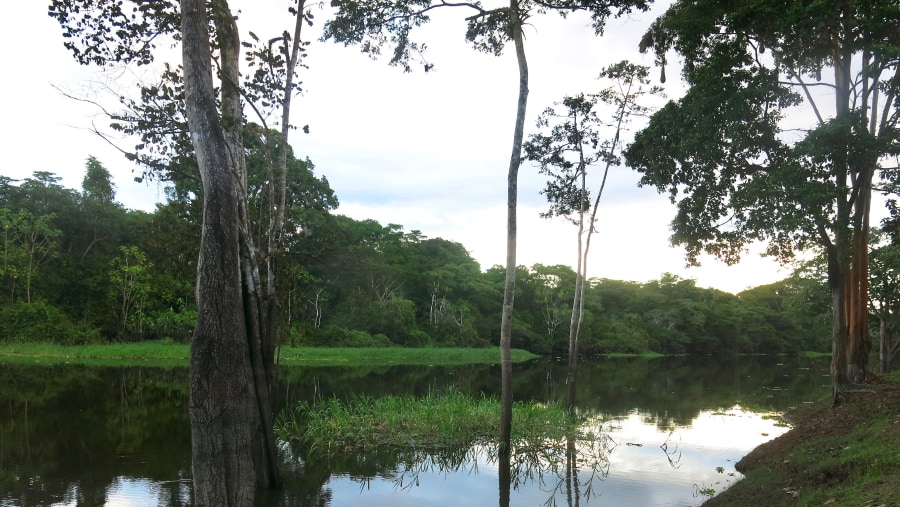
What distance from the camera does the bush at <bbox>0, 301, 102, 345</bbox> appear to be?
32688 mm

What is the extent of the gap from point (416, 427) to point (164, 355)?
2696 centimetres

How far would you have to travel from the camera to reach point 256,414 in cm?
823

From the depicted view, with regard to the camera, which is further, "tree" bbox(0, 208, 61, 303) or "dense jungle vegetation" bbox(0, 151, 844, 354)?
"tree" bbox(0, 208, 61, 303)

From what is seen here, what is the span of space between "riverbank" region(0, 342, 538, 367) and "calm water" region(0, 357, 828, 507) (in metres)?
11.2

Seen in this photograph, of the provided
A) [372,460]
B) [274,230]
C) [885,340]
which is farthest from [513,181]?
[885,340]

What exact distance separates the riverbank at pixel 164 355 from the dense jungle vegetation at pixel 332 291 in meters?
1.43

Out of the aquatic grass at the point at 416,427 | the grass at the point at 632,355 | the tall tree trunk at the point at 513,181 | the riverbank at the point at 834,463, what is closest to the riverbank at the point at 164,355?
the grass at the point at 632,355

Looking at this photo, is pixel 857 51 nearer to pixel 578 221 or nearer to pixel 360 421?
pixel 578 221

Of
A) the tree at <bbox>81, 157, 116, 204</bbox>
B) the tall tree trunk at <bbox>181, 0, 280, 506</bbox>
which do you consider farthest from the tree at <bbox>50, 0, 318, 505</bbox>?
the tree at <bbox>81, 157, 116, 204</bbox>

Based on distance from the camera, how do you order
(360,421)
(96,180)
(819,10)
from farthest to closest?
(96,180) → (360,421) → (819,10)

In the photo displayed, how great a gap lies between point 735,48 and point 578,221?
8.02 m

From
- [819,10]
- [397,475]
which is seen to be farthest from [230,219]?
[819,10]

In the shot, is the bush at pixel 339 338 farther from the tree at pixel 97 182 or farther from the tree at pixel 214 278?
the tree at pixel 214 278

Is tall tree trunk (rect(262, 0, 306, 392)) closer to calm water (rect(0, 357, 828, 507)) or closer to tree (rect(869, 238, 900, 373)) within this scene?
calm water (rect(0, 357, 828, 507))
